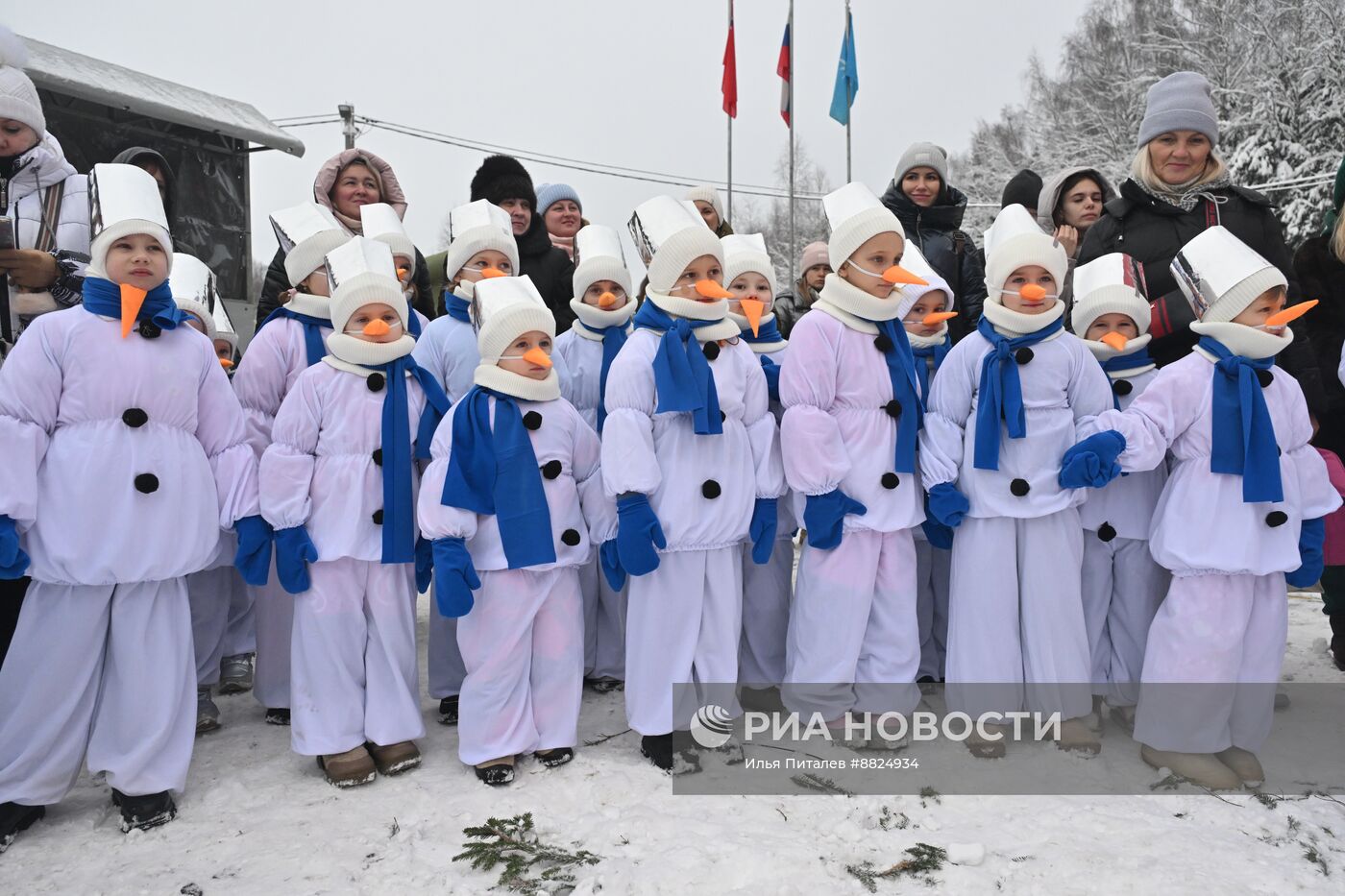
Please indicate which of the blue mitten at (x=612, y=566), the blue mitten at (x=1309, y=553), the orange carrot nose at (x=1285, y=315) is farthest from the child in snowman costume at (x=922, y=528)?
the blue mitten at (x=612, y=566)

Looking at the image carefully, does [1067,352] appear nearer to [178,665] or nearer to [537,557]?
[537,557]

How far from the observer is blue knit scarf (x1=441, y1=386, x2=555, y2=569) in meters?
3.71

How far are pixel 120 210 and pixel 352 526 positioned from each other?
143cm

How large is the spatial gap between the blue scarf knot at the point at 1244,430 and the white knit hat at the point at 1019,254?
0.74m

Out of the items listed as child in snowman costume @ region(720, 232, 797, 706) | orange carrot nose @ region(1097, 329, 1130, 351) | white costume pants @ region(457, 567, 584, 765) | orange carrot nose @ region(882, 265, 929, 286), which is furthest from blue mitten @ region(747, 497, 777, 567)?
orange carrot nose @ region(1097, 329, 1130, 351)

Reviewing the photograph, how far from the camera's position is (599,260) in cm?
479

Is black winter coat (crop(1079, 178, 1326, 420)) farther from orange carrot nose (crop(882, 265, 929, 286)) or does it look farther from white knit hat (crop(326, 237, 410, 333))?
white knit hat (crop(326, 237, 410, 333))

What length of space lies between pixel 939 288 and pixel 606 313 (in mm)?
1673

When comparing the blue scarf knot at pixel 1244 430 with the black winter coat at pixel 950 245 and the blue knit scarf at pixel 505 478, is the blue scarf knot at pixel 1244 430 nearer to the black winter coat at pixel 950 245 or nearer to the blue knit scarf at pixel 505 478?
the black winter coat at pixel 950 245

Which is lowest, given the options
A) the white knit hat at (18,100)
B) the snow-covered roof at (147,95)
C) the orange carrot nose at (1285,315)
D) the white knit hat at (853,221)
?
the orange carrot nose at (1285,315)

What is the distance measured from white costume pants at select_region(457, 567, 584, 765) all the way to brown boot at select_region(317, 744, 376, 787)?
369 mm

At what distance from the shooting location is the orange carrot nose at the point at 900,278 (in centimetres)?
406

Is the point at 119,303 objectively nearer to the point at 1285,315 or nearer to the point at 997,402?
the point at 997,402

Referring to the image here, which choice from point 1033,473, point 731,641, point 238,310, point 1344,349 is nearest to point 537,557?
point 731,641
